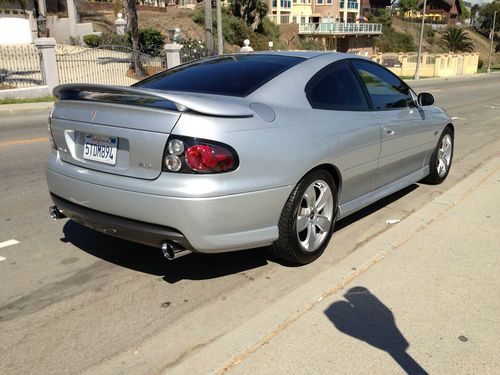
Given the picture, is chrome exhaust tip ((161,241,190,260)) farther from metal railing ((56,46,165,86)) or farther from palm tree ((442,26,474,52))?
palm tree ((442,26,474,52))

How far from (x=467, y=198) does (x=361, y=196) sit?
1.74 m

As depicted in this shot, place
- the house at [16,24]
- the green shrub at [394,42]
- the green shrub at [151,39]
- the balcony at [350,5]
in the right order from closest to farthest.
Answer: the green shrub at [151,39] → the house at [16,24] → the balcony at [350,5] → the green shrub at [394,42]

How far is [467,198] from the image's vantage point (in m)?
5.67

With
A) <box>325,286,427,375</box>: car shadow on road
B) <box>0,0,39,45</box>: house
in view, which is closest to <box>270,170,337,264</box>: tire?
<box>325,286,427,375</box>: car shadow on road

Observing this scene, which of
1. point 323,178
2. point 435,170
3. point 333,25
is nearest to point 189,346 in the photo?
point 323,178

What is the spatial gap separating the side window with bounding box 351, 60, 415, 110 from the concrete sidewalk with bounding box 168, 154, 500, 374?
130 centimetres

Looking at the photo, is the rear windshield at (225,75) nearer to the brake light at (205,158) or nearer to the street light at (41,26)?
the brake light at (205,158)

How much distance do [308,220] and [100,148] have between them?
161cm

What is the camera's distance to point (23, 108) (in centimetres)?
1488

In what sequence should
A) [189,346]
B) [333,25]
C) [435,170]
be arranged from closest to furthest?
[189,346] < [435,170] < [333,25]

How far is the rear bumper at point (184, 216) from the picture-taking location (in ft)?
10.5

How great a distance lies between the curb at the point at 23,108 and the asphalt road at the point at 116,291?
991cm

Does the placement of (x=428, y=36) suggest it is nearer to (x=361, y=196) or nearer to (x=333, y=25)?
(x=333, y=25)

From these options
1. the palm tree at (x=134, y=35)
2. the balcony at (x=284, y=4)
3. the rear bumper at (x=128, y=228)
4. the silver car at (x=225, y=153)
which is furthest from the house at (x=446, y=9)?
the rear bumper at (x=128, y=228)
